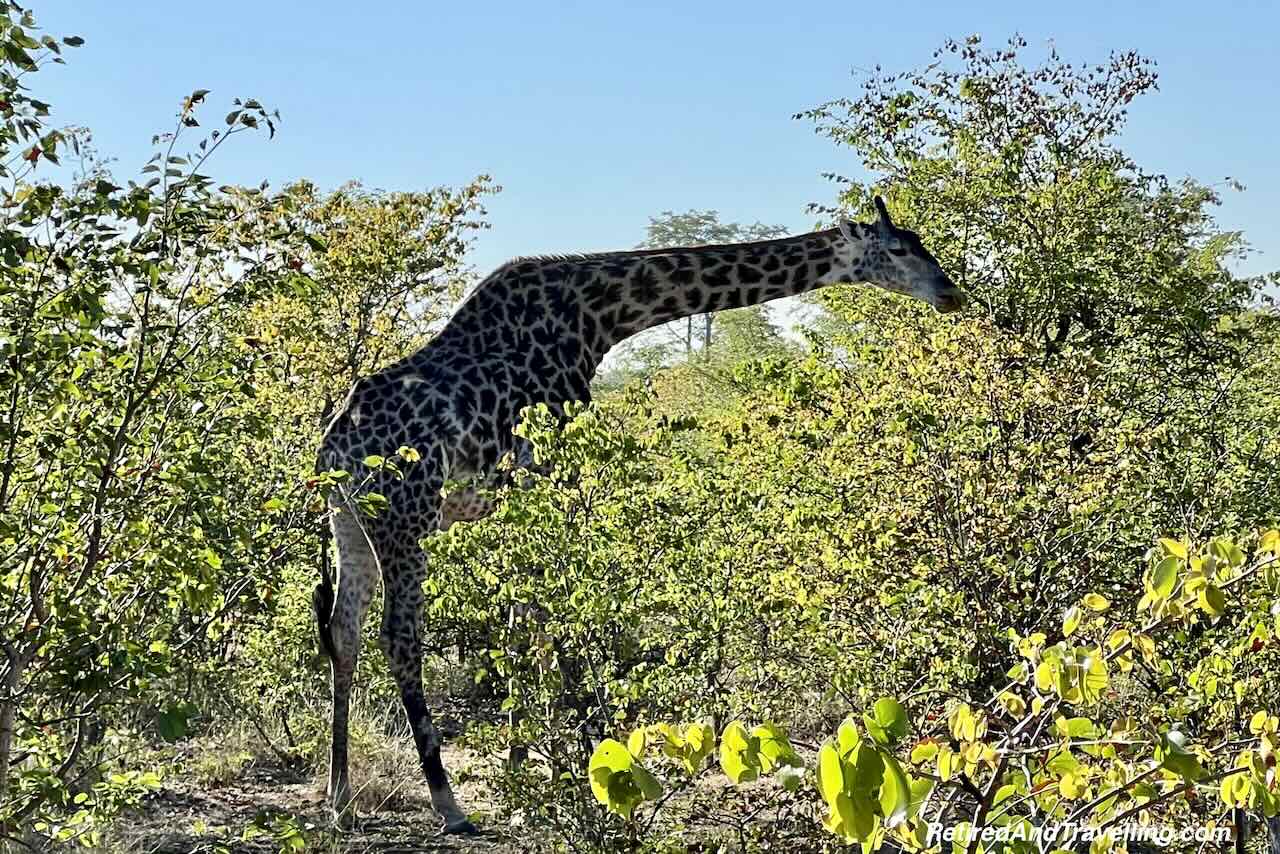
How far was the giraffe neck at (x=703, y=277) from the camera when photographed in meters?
7.80

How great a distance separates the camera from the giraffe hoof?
6773 millimetres

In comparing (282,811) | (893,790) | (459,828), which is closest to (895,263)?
(459,828)

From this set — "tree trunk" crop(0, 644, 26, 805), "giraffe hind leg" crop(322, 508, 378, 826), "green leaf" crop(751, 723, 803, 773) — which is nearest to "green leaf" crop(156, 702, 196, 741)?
"tree trunk" crop(0, 644, 26, 805)

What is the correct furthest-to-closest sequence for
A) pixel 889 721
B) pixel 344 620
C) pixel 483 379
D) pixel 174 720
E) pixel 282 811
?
pixel 483 379, pixel 344 620, pixel 282 811, pixel 174 720, pixel 889 721

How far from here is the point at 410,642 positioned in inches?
268

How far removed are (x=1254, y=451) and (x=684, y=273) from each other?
3.26 m

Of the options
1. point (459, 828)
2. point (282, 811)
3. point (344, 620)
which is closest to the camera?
point (282, 811)

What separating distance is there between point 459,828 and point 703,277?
3428mm

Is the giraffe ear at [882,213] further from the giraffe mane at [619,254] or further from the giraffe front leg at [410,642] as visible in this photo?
the giraffe front leg at [410,642]

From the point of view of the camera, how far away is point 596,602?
15.3 ft

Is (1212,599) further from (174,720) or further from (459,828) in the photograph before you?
(459,828)

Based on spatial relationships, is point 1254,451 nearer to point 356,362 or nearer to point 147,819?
point 147,819

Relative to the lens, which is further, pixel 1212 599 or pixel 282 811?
pixel 282 811

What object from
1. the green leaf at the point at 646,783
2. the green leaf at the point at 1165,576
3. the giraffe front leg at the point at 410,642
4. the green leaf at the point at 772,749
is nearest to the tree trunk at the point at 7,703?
the green leaf at the point at 646,783
